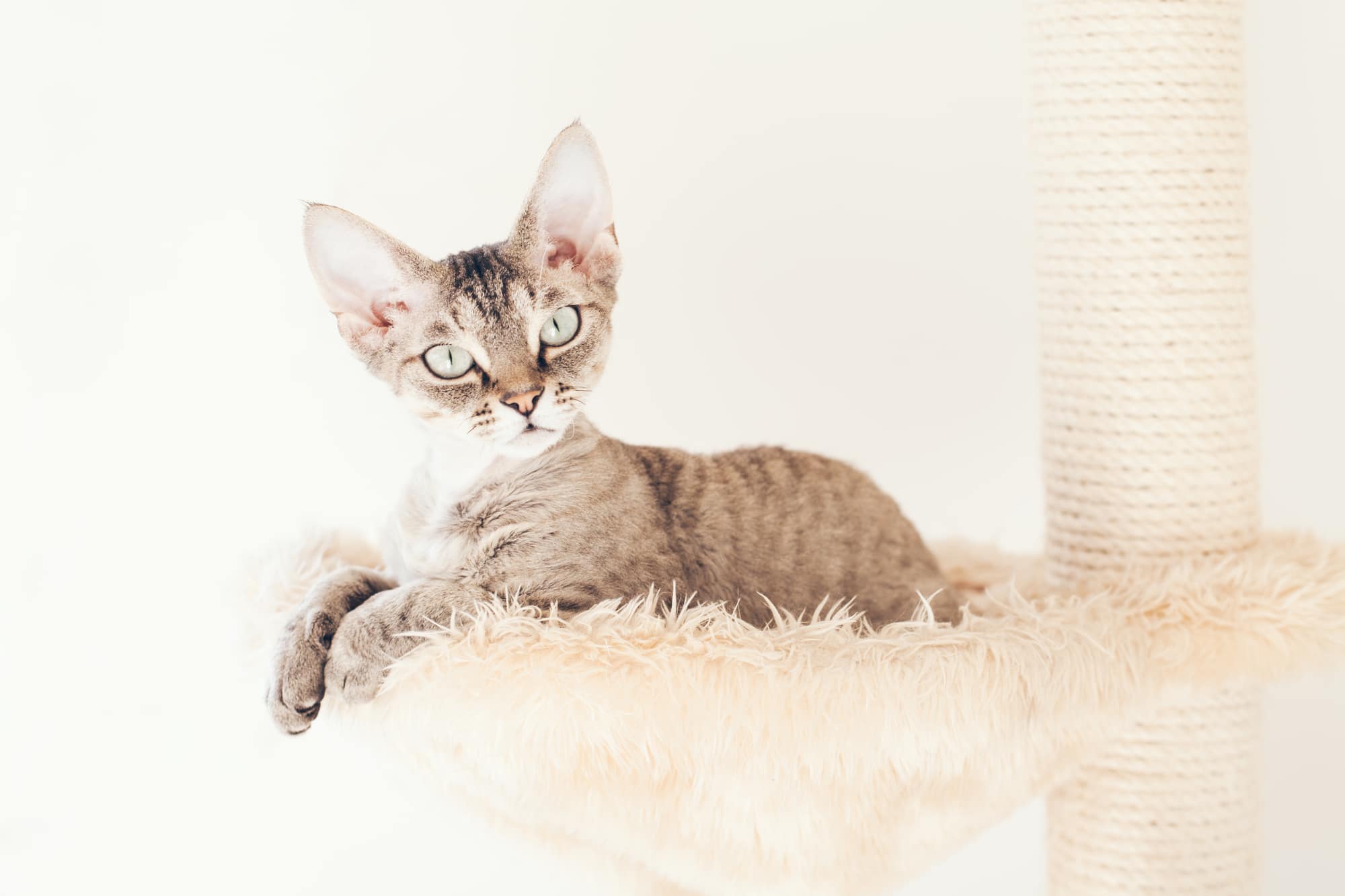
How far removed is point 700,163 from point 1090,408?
925 millimetres

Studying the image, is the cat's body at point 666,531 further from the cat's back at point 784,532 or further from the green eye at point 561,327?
the green eye at point 561,327

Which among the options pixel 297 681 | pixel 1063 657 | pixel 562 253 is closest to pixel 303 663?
pixel 297 681

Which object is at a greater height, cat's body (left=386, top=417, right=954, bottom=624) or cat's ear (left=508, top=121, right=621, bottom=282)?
cat's ear (left=508, top=121, right=621, bottom=282)

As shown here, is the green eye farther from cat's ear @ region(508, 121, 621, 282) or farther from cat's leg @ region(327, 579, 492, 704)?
cat's leg @ region(327, 579, 492, 704)

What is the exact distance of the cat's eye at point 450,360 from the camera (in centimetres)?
115

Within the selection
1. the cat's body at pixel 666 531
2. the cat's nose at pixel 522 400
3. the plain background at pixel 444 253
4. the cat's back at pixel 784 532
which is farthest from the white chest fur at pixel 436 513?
the plain background at pixel 444 253

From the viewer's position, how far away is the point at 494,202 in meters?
2.03

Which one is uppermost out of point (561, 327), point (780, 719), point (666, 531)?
point (561, 327)

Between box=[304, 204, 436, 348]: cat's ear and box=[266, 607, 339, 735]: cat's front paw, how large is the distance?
0.30m

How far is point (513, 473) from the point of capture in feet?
4.08

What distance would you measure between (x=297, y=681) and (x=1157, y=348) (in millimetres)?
1013

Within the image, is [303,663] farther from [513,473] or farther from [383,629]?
[513,473]

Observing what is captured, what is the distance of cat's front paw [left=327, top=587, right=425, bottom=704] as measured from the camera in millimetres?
1062

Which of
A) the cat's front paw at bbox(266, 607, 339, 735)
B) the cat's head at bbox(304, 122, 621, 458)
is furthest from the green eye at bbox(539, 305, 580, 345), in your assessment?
the cat's front paw at bbox(266, 607, 339, 735)
